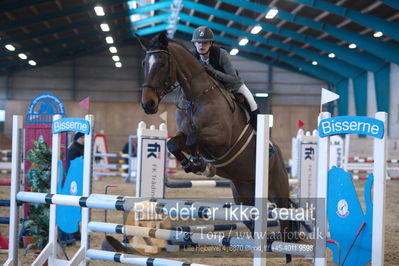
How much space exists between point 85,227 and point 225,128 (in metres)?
1.21

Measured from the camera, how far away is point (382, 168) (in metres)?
2.39

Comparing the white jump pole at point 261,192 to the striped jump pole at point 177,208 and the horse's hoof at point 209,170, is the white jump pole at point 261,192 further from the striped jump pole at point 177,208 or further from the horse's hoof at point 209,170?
the horse's hoof at point 209,170

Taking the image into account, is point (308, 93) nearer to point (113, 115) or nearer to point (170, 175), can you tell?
point (113, 115)

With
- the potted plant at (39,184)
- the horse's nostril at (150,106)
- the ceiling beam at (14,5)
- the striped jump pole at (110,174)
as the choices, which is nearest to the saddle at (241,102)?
the horse's nostril at (150,106)

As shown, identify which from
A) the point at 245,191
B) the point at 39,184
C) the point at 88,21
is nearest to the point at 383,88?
the point at 88,21

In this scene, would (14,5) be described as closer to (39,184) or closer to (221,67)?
(39,184)

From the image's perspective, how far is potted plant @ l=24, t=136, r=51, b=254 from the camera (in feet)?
14.0

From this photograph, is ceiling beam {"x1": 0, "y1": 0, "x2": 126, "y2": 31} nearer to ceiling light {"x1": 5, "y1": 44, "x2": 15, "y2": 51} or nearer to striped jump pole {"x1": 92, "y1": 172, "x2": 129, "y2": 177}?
ceiling light {"x1": 5, "y1": 44, "x2": 15, "y2": 51}

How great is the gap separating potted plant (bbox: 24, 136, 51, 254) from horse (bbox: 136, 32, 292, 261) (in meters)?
1.63

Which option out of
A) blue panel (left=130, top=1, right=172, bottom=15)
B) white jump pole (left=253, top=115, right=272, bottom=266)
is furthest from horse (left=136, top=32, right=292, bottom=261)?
blue panel (left=130, top=1, right=172, bottom=15)

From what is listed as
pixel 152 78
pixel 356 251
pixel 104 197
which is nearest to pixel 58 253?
pixel 104 197

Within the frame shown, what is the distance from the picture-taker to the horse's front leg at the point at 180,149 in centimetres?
319

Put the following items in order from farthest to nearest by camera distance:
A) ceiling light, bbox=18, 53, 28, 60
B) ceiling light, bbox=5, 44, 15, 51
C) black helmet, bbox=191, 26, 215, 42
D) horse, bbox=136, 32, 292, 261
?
ceiling light, bbox=18, 53, 28, 60 < ceiling light, bbox=5, 44, 15, 51 < black helmet, bbox=191, 26, 215, 42 < horse, bbox=136, 32, 292, 261

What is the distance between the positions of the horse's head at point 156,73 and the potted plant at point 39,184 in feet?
5.77
